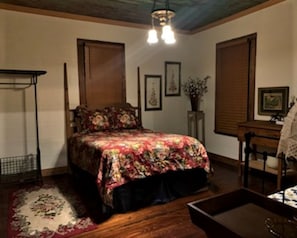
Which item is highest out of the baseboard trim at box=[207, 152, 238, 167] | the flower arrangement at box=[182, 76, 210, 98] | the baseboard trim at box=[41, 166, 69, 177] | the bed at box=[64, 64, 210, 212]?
the flower arrangement at box=[182, 76, 210, 98]

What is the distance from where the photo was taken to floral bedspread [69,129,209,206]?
258 centimetres

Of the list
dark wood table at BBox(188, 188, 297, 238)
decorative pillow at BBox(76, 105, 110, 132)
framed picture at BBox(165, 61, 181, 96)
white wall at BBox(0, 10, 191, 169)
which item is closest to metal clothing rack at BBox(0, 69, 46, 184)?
white wall at BBox(0, 10, 191, 169)

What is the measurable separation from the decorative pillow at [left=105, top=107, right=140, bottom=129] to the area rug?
4.29 ft

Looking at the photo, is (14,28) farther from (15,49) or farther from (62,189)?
(62,189)

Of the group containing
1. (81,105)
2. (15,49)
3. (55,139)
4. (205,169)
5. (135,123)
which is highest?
(15,49)

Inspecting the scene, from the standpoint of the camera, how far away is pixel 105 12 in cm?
403

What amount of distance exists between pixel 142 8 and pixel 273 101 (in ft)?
8.06

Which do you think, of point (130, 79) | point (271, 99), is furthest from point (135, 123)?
point (271, 99)

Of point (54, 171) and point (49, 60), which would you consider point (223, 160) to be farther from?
point (49, 60)

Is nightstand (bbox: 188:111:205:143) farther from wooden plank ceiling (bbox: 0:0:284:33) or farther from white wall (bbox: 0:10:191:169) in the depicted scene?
wooden plank ceiling (bbox: 0:0:284:33)

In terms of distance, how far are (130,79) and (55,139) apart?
1724 millimetres

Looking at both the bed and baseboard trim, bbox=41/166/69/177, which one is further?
baseboard trim, bbox=41/166/69/177

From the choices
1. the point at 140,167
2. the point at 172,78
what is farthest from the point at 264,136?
the point at 172,78

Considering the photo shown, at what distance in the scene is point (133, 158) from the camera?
273 centimetres
